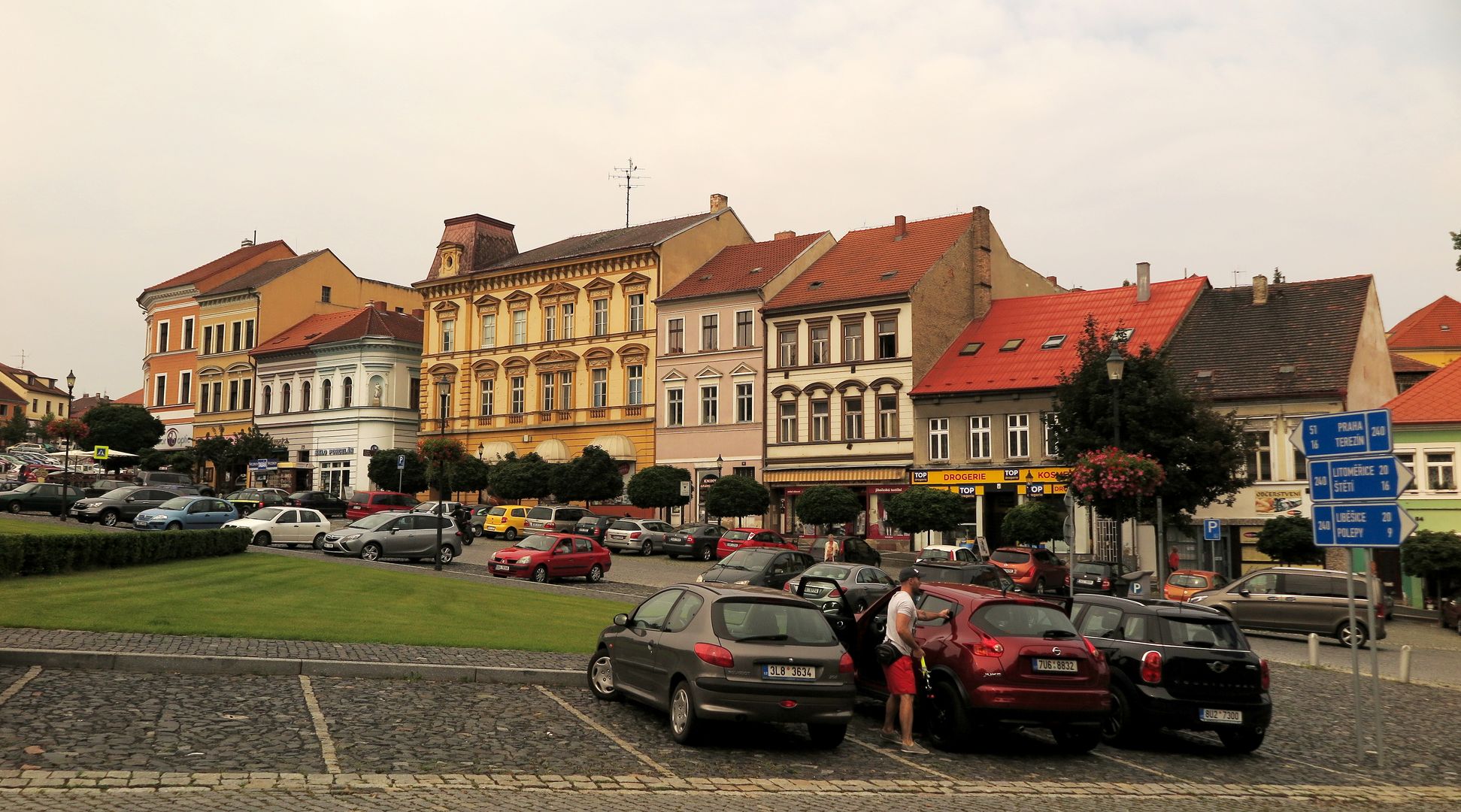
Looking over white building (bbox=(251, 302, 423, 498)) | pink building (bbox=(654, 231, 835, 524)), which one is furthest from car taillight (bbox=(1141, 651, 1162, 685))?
white building (bbox=(251, 302, 423, 498))

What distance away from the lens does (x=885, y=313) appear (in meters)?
52.5

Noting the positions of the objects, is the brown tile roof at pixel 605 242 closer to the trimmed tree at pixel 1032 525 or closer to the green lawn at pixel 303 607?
the trimmed tree at pixel 1032 525

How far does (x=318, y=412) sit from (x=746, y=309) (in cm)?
3080

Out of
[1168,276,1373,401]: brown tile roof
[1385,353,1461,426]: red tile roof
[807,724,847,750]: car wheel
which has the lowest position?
[807,724,847,750]: car wheel

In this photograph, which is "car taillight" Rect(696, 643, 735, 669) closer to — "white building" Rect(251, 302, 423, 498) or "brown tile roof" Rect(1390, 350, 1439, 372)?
"white building" Rect(251, 302, 423, 498)

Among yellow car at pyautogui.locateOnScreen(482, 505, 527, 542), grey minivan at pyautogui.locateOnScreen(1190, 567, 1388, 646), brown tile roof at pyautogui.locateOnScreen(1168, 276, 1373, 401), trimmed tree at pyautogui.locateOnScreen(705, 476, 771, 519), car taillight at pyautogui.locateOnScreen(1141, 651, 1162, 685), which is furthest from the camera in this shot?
trimmed tree at pyautogui.locateOnScreen(705, 476, 771, 519)

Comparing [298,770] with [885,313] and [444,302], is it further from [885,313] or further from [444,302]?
[444,302]

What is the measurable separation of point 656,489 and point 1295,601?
28436mm

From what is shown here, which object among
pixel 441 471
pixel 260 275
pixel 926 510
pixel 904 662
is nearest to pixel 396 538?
pixel 441 471

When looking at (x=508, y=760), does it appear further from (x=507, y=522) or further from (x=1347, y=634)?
(x=507, y=522)

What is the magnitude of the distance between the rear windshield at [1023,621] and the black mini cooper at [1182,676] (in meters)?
1.27

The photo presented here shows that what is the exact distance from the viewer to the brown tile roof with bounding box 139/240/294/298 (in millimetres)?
81750

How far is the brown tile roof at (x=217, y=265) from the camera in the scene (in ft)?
268

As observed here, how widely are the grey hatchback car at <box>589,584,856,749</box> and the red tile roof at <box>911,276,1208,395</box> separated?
124 ft
